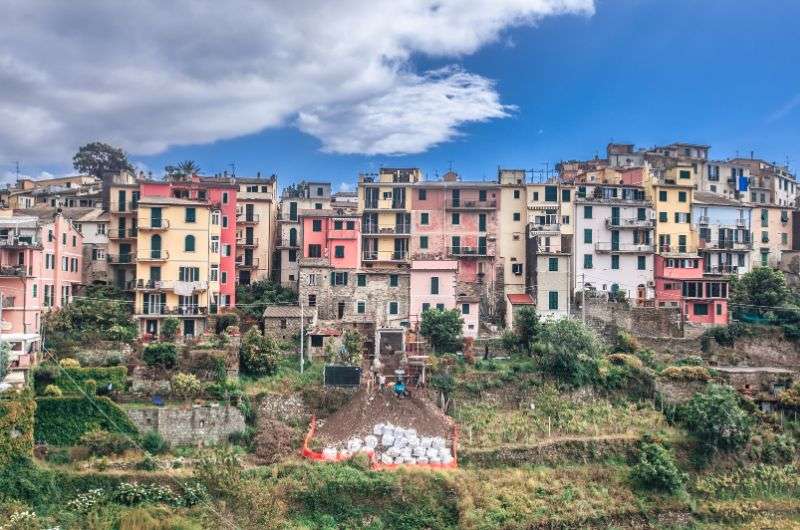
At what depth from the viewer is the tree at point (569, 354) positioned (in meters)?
38.9

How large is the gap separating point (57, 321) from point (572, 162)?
4777cm

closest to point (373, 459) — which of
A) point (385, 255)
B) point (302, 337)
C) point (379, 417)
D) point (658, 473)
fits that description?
point (379, 417)

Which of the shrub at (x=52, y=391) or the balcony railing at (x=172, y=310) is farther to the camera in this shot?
the balcony railing at (x=172, y=310)

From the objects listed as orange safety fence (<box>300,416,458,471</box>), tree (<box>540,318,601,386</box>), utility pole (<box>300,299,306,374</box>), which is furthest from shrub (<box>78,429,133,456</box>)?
tree (<box>540,318,601,386</box>)

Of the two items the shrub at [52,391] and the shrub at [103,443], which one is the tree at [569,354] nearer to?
the shrub at [103,443]

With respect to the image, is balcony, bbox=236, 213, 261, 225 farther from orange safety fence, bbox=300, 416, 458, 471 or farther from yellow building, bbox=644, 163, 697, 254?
yellow building, bbox=644, 163, 697, 254

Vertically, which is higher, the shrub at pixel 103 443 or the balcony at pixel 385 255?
the balcony at pixel 385 255

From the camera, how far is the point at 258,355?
130 ft

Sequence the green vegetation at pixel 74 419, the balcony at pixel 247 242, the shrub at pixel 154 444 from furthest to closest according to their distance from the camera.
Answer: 1. the balcony at pixel 247 242
2. the shrub at pixel 154 444
3. the green vegetation at pixel 74 419

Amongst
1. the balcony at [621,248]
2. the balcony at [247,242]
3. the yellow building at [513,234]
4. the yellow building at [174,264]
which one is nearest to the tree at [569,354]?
the yellow building at [513,234]

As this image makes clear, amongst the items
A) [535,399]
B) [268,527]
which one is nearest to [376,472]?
[268,527]

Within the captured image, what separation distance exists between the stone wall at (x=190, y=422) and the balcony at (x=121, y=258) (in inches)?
641

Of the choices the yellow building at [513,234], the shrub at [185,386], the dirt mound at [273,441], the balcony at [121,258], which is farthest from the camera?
the yellow building at [513,234]

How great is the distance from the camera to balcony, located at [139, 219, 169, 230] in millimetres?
44906
